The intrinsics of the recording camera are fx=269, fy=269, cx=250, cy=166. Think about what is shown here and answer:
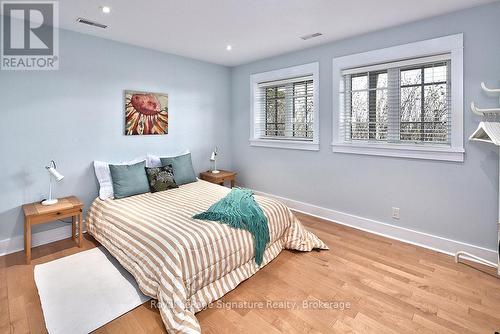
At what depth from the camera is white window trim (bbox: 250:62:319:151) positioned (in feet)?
12.9

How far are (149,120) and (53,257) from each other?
211 centimetres

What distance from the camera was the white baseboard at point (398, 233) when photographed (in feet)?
9.11

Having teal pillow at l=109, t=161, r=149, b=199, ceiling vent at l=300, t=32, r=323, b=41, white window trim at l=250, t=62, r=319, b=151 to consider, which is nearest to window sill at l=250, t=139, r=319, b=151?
white window trim at l=250, t=62, r=319, b=151

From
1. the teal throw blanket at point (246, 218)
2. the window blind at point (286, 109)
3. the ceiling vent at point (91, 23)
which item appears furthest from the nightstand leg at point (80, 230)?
the window blind at point (286, 109)

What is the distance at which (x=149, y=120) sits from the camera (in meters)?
4.03

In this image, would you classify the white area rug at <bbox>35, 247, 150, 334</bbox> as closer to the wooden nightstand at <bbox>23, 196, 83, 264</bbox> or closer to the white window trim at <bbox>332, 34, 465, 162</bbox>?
the wooden nightstand at <bbox>23, 196, 83, 264</bbox>

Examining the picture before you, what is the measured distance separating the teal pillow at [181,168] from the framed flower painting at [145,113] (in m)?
0.49

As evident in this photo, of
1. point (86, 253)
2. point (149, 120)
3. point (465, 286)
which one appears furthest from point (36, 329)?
point (465, 286)

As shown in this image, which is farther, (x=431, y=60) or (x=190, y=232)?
(x=431, y=60)

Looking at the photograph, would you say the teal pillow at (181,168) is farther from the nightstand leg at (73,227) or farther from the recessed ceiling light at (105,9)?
the recessed ceiling light at (105,9)

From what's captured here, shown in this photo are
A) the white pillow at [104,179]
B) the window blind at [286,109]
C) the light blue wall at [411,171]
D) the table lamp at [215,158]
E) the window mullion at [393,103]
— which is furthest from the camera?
the table lamp at [215,158]

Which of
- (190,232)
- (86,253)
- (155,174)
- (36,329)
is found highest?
(155,174)

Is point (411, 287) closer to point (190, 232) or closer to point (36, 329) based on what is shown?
point (190, 232)

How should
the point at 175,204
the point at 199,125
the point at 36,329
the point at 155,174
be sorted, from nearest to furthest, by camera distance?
the point at 36,329, the point at 175,204, the point at 155,174, the point at 199,125
